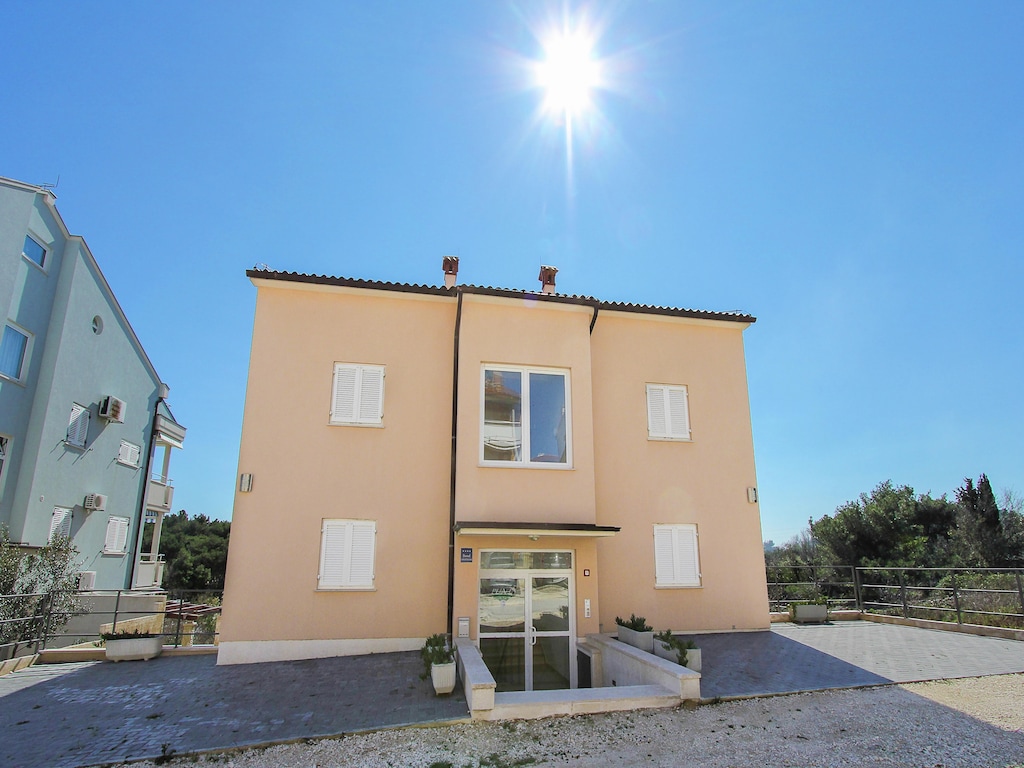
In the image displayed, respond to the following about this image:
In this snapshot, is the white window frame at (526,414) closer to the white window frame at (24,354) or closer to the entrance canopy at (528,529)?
the entrance canopy at (528,529)

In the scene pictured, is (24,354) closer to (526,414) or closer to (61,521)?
(61,521)

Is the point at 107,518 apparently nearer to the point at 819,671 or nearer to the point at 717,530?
the point at 717,530

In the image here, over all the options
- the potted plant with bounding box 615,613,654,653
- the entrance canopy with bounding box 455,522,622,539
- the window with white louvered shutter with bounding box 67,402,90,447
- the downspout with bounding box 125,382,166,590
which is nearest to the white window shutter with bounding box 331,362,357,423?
the entrance canopy with bounding box 455,522,622,539

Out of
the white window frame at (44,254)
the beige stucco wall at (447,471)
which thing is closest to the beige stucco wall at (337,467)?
the beige stucco wall at (447,471)

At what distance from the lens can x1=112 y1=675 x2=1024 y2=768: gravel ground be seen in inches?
237

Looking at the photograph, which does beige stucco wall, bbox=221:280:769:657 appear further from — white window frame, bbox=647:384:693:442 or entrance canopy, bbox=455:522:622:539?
entrance canopy, bbox=455:522:622:539

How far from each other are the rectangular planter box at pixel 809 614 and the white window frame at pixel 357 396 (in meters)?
11.8

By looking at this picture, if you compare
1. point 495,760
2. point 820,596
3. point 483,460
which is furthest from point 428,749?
point 820,596

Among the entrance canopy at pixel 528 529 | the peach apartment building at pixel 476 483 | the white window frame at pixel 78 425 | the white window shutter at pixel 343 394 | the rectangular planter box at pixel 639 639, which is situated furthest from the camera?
the white window frame at pixel 78 425

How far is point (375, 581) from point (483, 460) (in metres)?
→ 3.20

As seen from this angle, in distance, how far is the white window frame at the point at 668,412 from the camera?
43.8ft

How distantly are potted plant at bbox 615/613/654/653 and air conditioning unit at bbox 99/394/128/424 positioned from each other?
18.5 metres

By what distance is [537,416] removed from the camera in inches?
460

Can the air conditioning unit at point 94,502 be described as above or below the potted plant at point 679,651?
above
